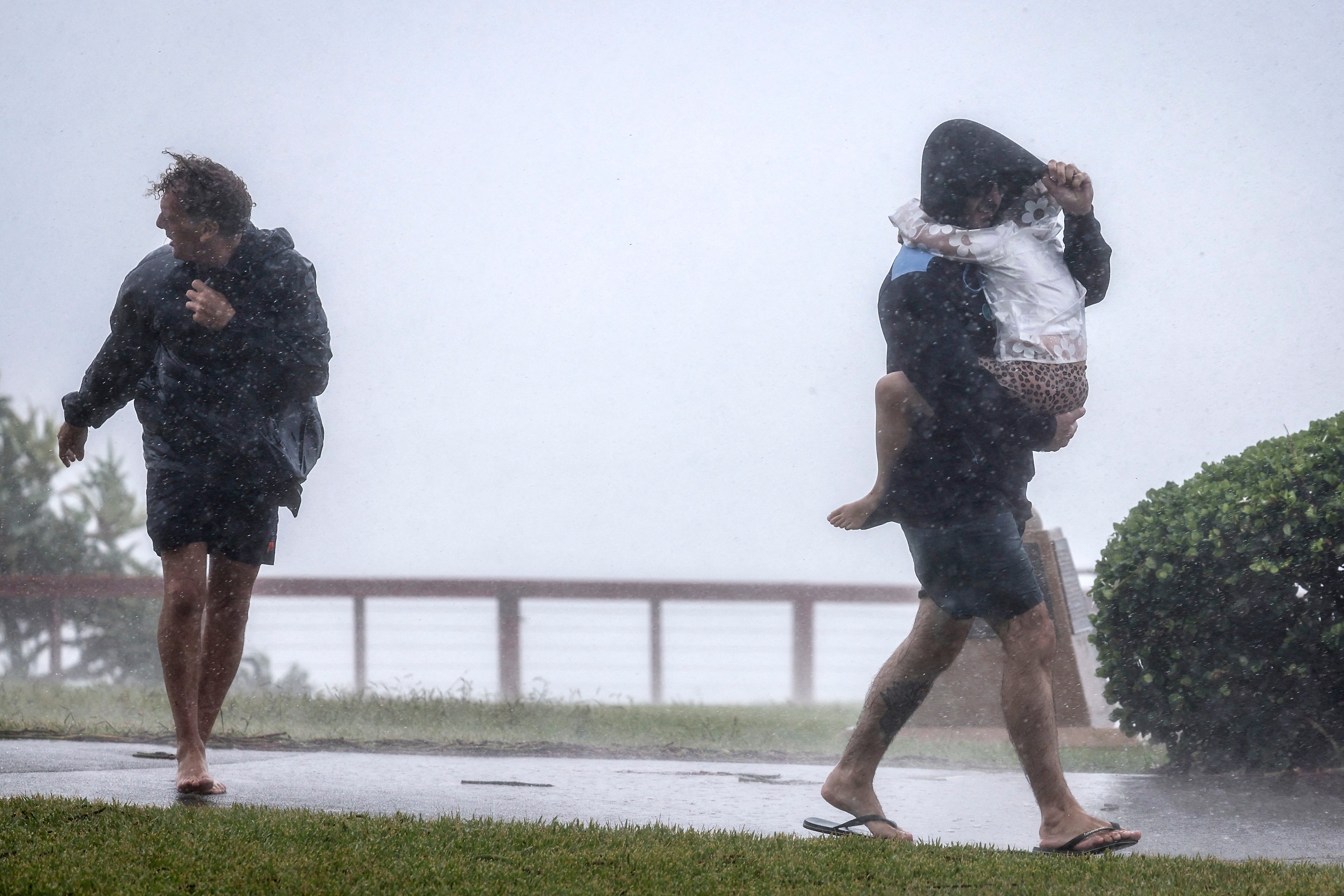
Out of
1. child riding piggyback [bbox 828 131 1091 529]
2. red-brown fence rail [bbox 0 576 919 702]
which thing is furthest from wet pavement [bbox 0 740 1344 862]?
red-brown fence rail [bbox 0 576 919 702]

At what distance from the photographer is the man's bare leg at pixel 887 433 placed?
303 centimetres

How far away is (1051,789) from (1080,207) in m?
1.42

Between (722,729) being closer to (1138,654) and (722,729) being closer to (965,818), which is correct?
(1138,654)

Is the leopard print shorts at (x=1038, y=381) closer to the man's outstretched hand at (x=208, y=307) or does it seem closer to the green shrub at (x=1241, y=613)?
the green shrub at (x=1241, y=613)

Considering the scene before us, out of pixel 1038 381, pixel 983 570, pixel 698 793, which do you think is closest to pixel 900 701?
pixel 983 570

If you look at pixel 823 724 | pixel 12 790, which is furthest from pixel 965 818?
pixel 823 724

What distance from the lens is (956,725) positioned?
6297 mm

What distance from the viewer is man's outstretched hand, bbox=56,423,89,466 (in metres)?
3.80

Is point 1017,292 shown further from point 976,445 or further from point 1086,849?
point 1086,849

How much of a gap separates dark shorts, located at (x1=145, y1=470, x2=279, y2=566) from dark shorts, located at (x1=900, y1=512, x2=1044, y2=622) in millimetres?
1960

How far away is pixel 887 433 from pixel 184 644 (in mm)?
2063

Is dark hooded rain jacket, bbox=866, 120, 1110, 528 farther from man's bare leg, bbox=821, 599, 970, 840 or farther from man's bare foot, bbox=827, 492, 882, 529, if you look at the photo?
man's bare leg, bbox=821, 599, 970, 840

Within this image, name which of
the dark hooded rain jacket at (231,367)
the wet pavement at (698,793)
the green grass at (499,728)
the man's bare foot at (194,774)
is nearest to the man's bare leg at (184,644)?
the man's bare foot at (194,774)

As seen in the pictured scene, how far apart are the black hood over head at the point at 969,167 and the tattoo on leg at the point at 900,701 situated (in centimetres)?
119
